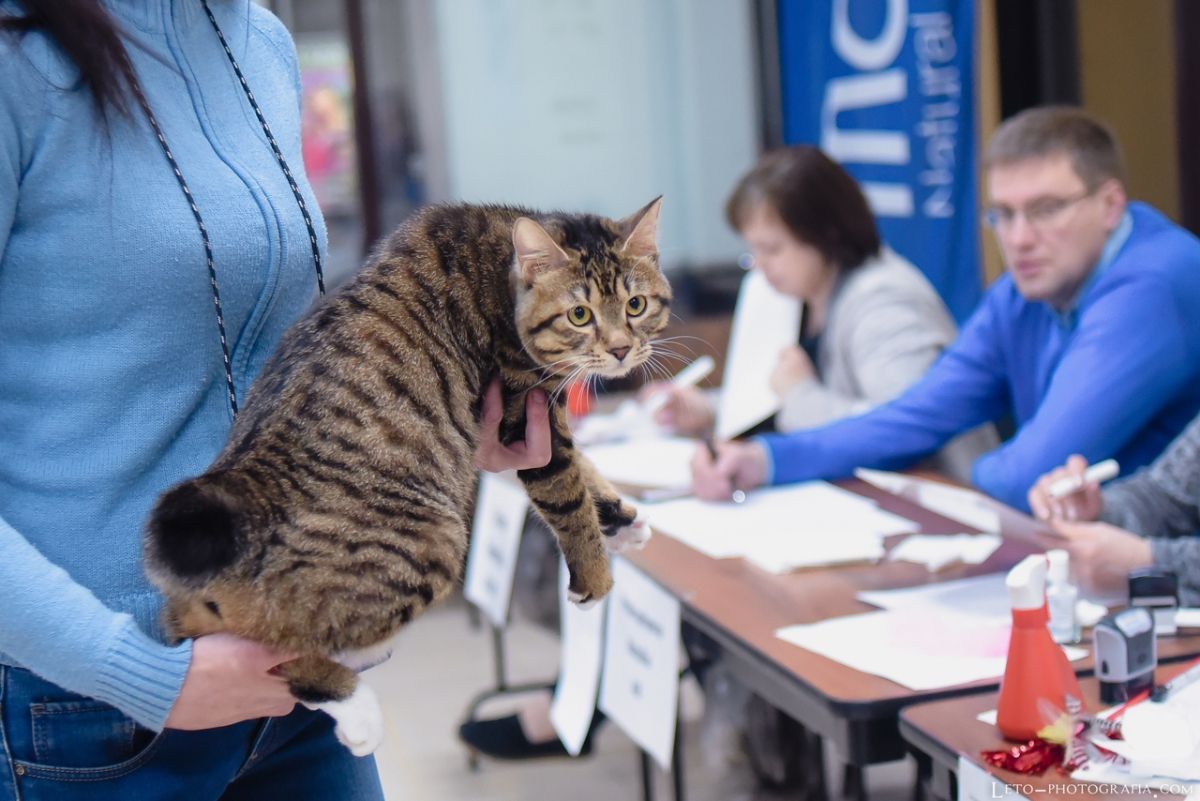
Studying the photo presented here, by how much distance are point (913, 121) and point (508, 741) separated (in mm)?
2208

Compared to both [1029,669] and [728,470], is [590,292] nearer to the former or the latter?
[1029,669]

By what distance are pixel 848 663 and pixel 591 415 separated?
1.97 meters

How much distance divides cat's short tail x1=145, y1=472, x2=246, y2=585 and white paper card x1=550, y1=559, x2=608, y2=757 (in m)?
1.62

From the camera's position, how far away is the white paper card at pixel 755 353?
9.98 ft

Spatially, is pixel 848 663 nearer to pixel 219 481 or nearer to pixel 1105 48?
pixel 219 481

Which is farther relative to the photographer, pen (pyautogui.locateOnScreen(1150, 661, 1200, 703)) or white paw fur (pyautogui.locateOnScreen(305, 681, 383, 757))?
pen (pyautogui.locateOnScreen(1150, 661, 1200, 703))

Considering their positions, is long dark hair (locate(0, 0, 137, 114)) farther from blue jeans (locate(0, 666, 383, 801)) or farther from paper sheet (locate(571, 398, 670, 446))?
paper sheet (locate(571, 398, 670, 446))

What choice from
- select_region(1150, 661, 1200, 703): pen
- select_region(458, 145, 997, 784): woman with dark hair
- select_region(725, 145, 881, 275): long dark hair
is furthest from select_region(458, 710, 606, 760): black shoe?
select_region(1150, 661, 1200, 703): pen

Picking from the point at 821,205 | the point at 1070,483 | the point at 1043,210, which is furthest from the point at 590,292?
the point at 821,205

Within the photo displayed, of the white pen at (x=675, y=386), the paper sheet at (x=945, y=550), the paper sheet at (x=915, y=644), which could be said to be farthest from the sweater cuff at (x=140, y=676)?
the white pen at (x=675, y=386)

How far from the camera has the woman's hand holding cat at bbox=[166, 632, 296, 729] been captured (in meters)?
0.92

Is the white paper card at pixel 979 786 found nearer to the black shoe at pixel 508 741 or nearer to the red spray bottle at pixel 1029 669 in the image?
the red spray bottle at pixel 1029 669

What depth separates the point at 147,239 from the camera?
96 centimetres

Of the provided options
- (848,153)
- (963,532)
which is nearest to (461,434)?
(963,532)
